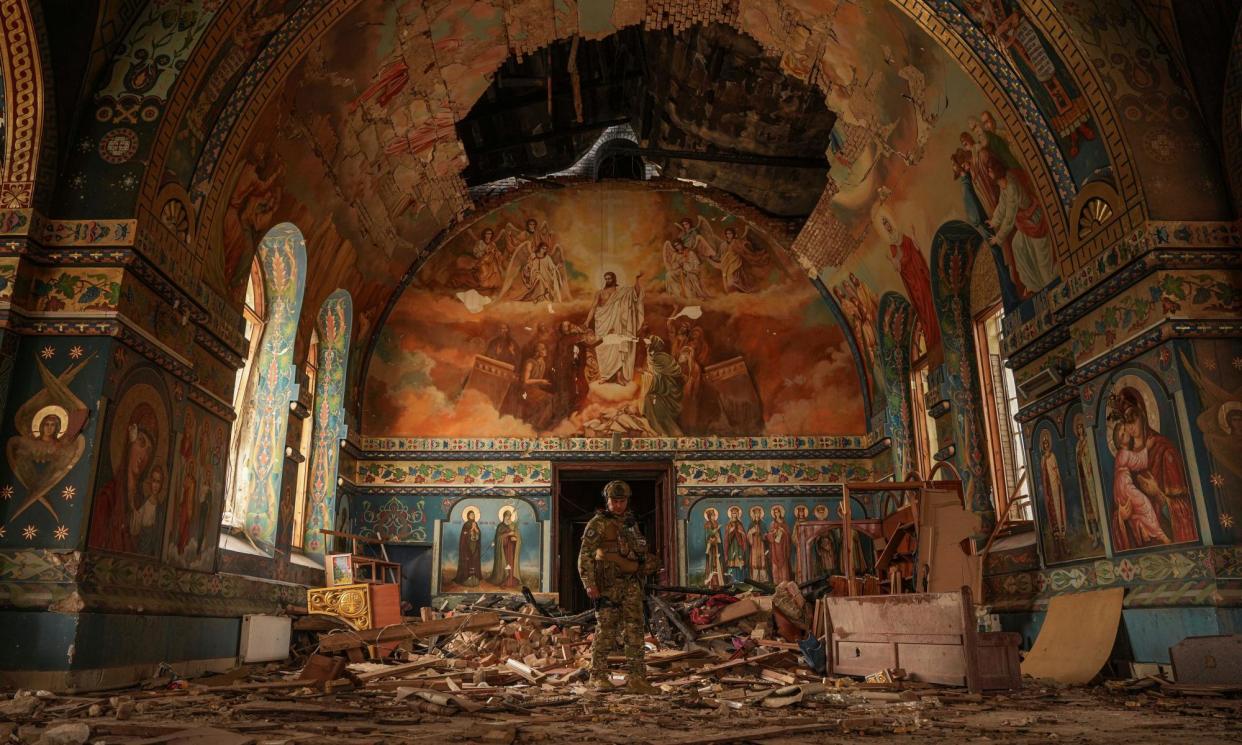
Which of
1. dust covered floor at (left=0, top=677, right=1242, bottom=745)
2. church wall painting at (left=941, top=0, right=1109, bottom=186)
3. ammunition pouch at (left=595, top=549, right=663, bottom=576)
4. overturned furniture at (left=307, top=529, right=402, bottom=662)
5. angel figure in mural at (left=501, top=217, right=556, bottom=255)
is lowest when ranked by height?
dust covered floor at (left=0, top=677, right=1242, bottom=745)

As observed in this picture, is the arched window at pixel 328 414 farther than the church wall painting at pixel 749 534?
No

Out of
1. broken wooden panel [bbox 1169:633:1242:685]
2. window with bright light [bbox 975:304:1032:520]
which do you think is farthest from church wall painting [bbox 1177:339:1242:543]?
window with bright light [bbox 975:304:1032:520]

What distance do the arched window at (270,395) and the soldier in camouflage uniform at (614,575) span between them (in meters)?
5.90

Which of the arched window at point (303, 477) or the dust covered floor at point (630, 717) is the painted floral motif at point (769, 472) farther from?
the dust covered floor at point (630, 717)

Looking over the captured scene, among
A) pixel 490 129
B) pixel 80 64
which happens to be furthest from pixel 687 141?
pixel 80 64

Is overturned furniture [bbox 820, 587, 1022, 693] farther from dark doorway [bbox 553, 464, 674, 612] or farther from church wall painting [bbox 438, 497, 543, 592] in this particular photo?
church wall painting [bbox 438, 497, 543, 592]

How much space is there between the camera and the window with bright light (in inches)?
446

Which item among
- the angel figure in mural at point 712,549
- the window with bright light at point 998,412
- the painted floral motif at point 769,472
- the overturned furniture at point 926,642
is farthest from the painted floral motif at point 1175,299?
the angel figure in mural at point 712,549

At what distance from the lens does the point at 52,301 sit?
7.39m

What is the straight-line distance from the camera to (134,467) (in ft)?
25.0

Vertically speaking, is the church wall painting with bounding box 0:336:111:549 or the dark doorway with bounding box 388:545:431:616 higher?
the church wall painting with bounding box 0:336:111:549

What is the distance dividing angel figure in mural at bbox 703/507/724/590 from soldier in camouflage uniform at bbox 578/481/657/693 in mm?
7901

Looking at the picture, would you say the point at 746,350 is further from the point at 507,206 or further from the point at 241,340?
the point at 241,340

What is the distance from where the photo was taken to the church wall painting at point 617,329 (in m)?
15.9
